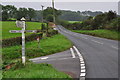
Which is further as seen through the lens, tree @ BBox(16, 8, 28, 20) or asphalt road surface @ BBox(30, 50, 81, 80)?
tree @ BBox(16, 8, 28, 20)

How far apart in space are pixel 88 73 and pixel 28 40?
19483 mm

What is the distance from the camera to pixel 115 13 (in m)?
56.8

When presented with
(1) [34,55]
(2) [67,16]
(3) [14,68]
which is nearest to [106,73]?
(3) [14,68]

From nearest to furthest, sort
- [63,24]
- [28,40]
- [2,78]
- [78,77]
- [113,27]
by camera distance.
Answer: [2,78], [78,77], [28,40], [113,27], [63,24]

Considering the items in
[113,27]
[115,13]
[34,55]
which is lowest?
[34,55]

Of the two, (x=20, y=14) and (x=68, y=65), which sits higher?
(x=20, y=14)

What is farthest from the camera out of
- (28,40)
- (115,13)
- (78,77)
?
(115,13)

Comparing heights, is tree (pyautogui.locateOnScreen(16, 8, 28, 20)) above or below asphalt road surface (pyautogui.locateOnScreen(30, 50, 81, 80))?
above

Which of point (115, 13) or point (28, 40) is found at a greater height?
point (115, 13)

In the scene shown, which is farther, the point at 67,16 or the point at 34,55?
the point at 67,16

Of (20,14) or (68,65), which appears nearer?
(68,65)

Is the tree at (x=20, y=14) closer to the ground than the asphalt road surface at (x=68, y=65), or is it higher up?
higher up

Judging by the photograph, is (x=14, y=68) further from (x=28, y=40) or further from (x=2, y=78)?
(x=28, y=40)

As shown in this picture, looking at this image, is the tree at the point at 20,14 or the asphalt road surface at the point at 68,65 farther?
the tree at the point at 20,14
